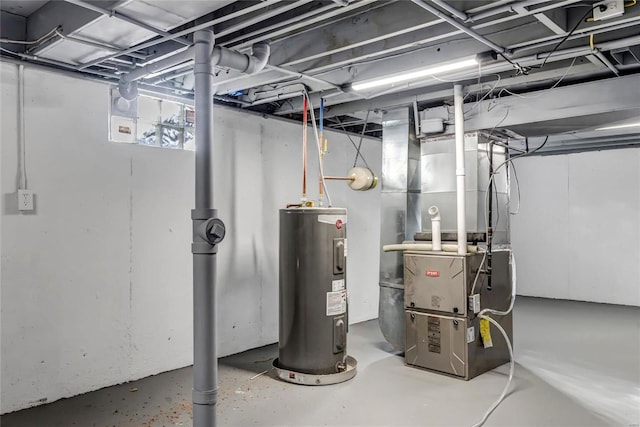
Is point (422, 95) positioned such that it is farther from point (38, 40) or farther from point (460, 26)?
point (38, 40)

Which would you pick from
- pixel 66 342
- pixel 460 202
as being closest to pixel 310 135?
pixel 460 202

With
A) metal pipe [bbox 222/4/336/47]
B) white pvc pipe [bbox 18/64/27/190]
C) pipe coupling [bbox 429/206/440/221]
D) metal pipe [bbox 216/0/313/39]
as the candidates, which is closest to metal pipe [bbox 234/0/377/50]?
metal pipe [bbox 222/4/336/47]

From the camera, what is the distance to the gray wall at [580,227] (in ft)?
21.7

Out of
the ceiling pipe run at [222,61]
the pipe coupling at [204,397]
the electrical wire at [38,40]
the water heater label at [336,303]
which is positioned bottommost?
the pipe coupling at [204,397]

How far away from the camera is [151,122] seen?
375cm

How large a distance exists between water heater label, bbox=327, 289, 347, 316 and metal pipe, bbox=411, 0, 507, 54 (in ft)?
6.54

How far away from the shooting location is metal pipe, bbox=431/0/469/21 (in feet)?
7.17

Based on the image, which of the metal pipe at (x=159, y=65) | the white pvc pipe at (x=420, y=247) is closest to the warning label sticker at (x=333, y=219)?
the white pvc pipe at (x=420, y=247)

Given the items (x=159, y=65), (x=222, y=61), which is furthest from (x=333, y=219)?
(x=159, y=65)

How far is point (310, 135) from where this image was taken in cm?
498

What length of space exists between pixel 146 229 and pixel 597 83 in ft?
11.5

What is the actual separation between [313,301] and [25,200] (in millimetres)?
2034

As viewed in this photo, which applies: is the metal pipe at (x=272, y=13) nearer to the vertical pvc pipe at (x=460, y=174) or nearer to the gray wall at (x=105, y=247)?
the gray wall at (x=105, y=247)

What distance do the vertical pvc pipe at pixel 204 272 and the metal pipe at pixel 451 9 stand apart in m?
1.19
